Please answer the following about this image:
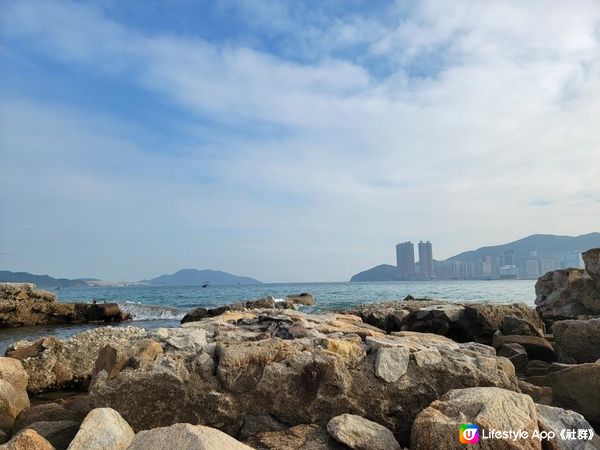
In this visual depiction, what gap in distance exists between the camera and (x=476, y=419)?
12.6 feet

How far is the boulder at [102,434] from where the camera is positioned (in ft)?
12.3

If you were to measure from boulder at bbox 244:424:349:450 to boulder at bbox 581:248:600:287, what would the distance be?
18730 mm

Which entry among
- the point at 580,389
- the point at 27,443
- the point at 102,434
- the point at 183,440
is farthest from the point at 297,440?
the point at 580,389

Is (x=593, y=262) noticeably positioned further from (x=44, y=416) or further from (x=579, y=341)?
(x=44, y=416)

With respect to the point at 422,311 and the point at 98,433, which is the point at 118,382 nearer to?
the point at 98,433

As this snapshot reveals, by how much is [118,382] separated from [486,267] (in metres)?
148

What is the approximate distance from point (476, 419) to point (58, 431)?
4.19 metres

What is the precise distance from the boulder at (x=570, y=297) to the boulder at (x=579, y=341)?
10975mm

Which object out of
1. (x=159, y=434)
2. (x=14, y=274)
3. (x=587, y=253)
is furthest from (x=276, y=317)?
(x=14, y=274)

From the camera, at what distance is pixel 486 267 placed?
456 feet

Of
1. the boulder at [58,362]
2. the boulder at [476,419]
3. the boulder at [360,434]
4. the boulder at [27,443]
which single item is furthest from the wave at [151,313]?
the boulder at [476,419]

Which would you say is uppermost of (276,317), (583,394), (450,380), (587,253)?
(587,253)

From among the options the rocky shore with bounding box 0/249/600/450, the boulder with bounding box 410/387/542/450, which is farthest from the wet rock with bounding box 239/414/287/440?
the boulder with bounding box 410/387/542/450

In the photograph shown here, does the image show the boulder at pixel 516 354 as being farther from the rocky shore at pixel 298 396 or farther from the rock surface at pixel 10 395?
the rock surface at pixel 10 395
